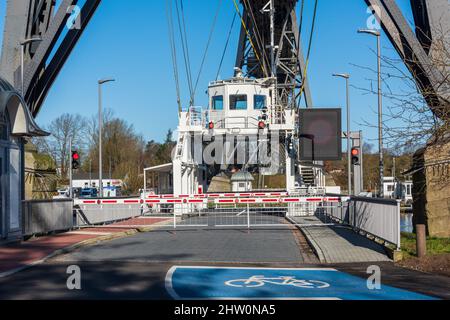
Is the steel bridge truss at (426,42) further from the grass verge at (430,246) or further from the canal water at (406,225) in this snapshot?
the canal water at (406,225)

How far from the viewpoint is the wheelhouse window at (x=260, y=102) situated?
36875 millimetres

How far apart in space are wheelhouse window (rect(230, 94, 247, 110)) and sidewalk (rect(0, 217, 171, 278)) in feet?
45.4

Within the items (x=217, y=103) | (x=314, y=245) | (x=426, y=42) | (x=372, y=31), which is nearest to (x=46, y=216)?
(x=314, y=245)

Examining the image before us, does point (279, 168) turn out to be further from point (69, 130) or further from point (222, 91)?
point (69, 130)

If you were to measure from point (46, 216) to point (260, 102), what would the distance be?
63.9 ft

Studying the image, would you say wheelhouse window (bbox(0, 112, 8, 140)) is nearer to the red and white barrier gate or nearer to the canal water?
the red and white barrier gate

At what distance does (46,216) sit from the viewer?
20.0 m

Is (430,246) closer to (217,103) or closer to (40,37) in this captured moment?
(40,37)

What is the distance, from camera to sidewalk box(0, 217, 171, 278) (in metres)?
13.8

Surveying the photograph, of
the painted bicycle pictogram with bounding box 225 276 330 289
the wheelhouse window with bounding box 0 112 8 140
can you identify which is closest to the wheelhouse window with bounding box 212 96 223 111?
the wheelhouse window with bounding box 0 112 8 140

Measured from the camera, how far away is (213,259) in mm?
14977

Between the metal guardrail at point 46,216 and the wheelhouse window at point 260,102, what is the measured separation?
56.6 feet

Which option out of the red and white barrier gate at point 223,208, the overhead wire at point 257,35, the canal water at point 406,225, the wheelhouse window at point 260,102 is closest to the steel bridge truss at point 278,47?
the overhead wire at point 257,35
